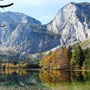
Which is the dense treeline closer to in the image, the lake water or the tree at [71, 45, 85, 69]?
the tree at [71, 45, 85, 69]

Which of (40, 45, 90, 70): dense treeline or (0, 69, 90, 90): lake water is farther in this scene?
(40, 45, 90, 70): dense treeline

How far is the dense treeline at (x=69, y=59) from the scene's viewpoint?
143125mm

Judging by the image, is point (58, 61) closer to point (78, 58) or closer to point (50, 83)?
point (78, 58)

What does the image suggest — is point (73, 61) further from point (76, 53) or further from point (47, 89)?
A: point (47, 89)

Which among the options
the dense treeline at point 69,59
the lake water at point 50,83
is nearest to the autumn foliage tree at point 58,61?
the dense treeline at point 69,59

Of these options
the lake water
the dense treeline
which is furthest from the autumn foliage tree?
the lake water

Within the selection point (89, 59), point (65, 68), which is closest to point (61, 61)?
point (65, 68)

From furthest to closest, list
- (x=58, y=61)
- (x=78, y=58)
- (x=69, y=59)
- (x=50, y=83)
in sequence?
(x=58, y=61)
(x=69, y=59)
(x=78, y=58)
(x=50, y=83)

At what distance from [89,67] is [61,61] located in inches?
1367

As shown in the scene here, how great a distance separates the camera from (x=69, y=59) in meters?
160

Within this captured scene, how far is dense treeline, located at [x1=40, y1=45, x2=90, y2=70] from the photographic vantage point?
143 metres

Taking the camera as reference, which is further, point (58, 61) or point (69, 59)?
point (58, 61)

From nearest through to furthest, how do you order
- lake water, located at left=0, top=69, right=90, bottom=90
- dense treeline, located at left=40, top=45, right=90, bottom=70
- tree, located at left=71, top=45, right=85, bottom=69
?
lake water, located at left=0, top=69, right=90, bottom=90 < dense treeline, located at left=40, top=45, right=90, bottom=70 < tree, located at left=71, top=45, right=85, bottom=69

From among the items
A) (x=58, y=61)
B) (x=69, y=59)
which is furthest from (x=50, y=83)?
(x=58, y=61)
